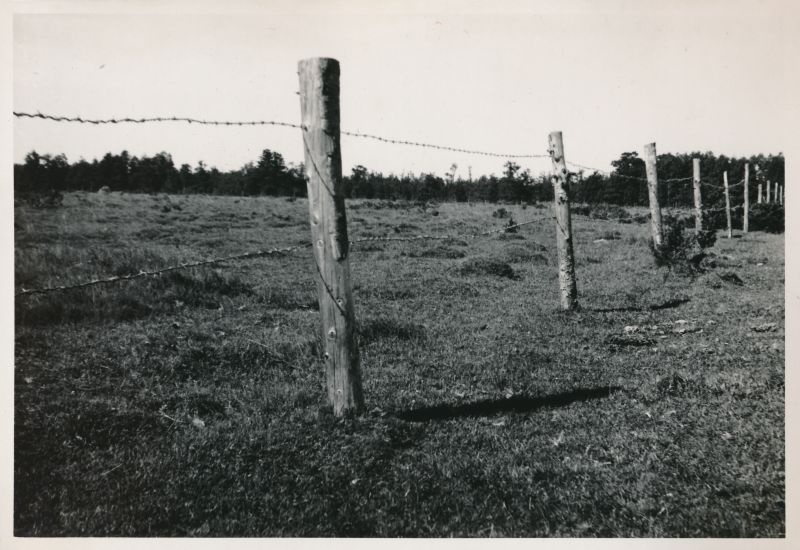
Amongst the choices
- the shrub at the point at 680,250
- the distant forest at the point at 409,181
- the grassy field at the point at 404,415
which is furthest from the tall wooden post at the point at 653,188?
the distant forest at the point at 409,181

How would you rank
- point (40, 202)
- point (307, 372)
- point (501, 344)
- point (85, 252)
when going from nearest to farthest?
point (307, 372) < point (501, 344) < point (85, 252) < point (40, 202)

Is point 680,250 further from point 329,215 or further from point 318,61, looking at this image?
point 318,61

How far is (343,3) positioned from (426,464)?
4.40 metres

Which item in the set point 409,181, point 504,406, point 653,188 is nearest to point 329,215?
point 504,406

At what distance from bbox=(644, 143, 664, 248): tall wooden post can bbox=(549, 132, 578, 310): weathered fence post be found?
4.61 metres

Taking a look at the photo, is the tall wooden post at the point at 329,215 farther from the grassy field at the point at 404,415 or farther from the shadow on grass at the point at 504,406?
the shadow on grass at the point at 504,406

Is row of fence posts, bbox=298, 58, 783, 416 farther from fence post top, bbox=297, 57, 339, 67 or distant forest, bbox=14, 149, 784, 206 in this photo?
distant forest, bbox=14, 149, 784, 206

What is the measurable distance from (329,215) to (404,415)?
76.7 inches

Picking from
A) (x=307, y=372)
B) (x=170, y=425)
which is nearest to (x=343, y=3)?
(x=307, y=372)

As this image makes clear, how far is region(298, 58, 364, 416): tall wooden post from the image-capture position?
3.96 metres

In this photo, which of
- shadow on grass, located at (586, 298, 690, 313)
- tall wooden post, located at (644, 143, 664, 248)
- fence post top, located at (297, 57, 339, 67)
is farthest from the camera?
tall wooden post, located at (644, 143, 664, 248)

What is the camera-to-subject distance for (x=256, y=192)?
46.0 metres

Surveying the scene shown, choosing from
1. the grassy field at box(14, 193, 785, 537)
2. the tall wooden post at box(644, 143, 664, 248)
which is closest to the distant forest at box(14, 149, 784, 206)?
the tall wooden post at box(644, 143, 664, 248)

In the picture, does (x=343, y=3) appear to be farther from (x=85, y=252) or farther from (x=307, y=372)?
(x=85, y=252)
